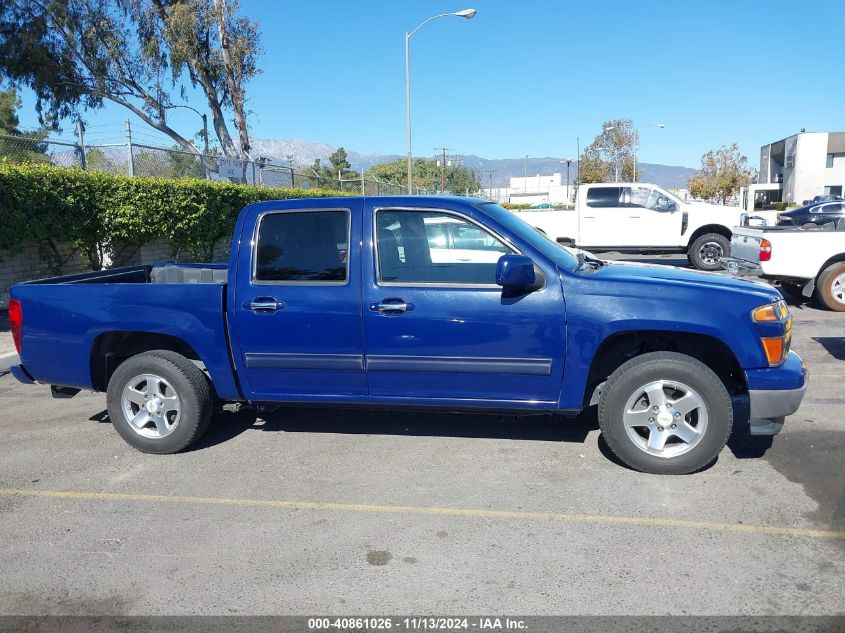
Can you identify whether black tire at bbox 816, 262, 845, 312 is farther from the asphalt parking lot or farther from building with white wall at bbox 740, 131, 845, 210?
building with white wall at bbox 740, 131, 845, 210

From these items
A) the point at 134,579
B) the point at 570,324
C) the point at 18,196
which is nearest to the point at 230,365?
the point at 134,579

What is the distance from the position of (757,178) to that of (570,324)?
299ft

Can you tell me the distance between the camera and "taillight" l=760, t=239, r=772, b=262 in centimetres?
1062

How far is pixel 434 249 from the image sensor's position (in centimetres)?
A: 513

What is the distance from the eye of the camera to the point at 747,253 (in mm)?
11258

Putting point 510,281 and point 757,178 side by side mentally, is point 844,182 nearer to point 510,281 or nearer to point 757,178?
point 757,178

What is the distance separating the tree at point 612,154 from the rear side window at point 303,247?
61087 mm

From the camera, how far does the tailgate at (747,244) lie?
35.7ft

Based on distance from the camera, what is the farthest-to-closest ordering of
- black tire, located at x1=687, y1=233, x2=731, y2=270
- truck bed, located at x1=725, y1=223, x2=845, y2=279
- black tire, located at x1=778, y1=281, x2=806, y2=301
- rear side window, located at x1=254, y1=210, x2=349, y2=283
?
black tire, located at x1=687, y1=233, x2=731, y2=270 → black tire, located at x1=778, y1=281, x2=806, y2=301 → truck bed, located at x1=725, y1=223, x2=845, y2=279 → rear side window, located at x1=254, y1=210, x2=349, y2=283

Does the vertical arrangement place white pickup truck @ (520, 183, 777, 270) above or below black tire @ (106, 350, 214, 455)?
above

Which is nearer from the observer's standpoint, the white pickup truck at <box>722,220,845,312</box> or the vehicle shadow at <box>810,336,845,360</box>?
the vehicle shadow at <box>810,336,845,360</box>

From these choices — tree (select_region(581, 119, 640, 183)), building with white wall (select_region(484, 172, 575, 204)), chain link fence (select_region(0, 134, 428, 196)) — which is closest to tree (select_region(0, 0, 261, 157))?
chain link fence (select_region(0, 134, 428, 196))

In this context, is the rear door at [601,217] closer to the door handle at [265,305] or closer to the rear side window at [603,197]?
the rear side window at [603,197]

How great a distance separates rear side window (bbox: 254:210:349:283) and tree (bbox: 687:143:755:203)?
7153cm
